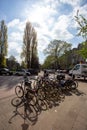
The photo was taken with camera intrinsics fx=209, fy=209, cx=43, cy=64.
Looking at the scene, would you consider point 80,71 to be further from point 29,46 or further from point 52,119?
point 29,46

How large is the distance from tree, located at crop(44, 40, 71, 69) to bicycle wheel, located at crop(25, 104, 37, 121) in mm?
63126

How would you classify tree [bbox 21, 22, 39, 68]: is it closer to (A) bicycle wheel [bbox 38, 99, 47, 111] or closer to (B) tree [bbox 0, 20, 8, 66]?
(B) tree [bbox 0, 20, 8, 66]

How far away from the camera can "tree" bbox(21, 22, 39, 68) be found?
52094 mm

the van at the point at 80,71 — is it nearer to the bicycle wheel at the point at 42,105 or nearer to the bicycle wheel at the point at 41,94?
the bicycle wheel at the point at 41,94

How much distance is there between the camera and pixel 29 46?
5222cm

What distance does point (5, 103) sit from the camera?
9.24 m

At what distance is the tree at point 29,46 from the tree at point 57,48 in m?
18.9

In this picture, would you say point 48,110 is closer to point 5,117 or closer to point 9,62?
point 5,117

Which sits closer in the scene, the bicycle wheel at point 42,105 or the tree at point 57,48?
the bicycle wheel at point 42,105

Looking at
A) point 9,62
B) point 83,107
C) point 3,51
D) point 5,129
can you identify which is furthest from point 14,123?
point 9,62

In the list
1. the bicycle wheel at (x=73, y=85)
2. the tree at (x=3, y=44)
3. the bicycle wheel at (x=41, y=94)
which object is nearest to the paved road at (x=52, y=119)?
the bicycle wheel at (x=41, y=94)

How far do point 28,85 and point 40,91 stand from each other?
36.5 inches

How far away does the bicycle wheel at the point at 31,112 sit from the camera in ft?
24.4

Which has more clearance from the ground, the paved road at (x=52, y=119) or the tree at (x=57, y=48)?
the tree at (x=57, y=48)
